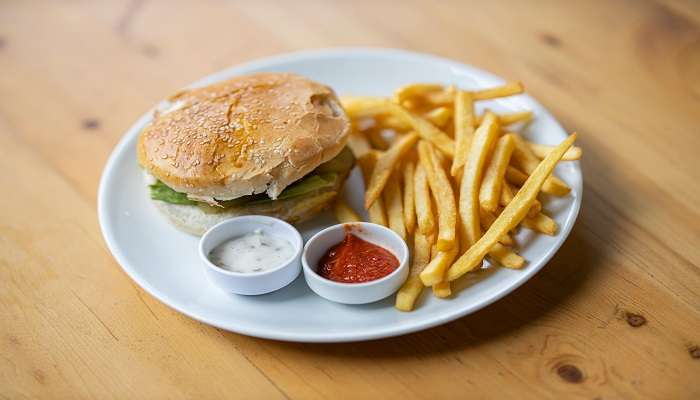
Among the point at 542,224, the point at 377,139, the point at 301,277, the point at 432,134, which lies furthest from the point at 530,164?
the point at 301,277

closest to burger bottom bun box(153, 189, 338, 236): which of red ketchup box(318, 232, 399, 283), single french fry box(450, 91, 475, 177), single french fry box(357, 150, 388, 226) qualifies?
single french fry box(357, 150, 388, 226)

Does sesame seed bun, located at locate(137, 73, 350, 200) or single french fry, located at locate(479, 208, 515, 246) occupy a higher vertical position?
sesame seed bun, located at locate(137, 73, 350, 200)

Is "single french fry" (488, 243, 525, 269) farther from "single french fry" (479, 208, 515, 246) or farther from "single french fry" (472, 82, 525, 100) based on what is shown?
"single french fry" (472, 82, 525, 100)

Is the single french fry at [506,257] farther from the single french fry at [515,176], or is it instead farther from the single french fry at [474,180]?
the single french fry at [515,176]

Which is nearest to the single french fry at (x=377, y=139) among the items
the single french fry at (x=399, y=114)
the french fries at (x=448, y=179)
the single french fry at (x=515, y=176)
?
the french fries at (x=448, y=179)

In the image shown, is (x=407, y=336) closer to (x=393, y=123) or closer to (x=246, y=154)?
(x=246, y=154)

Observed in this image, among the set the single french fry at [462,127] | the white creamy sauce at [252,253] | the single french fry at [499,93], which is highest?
the single french fry at [499,93]

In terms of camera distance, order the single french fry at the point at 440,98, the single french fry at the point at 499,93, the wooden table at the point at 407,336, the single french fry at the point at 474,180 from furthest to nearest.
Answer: the single french fry at the point at 440,98 → the single french fry at the point at 499,93 → the single french fry at the point at 474,180 → the wooden table at the point at 407,336

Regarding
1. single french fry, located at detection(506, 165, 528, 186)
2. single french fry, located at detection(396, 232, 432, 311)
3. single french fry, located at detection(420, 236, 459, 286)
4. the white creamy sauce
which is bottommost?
the white creamy sauce
